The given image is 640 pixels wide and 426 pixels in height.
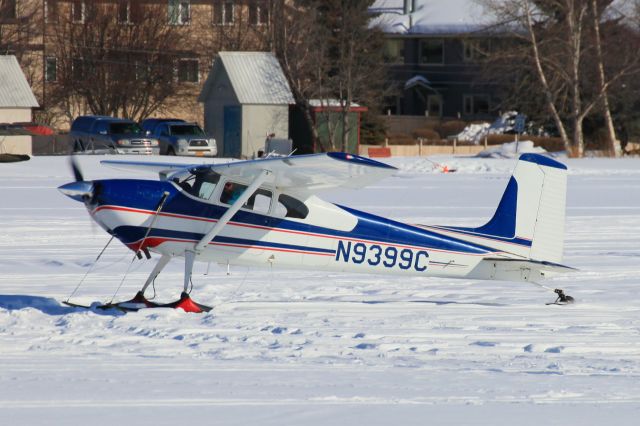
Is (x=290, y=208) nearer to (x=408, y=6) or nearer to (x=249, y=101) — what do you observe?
(x=249, y=101)

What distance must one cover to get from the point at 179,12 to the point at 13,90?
18.8 metres

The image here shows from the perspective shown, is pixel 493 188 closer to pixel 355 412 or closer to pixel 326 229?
pixel 326 229

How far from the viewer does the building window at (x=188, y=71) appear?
173 ft

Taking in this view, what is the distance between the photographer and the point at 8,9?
159 ft

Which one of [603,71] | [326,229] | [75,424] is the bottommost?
[75,424]

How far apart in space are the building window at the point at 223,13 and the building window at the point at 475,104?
1597 cm

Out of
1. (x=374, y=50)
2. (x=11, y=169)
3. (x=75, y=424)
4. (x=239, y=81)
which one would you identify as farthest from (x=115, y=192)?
(x=374, y=50)

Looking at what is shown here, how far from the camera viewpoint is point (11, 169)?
1128 inches

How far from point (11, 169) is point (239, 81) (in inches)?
518

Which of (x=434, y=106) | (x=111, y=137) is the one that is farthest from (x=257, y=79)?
(x=434, y=106)

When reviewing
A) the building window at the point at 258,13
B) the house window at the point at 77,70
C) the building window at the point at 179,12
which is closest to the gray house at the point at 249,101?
the building window at the point at 258,13

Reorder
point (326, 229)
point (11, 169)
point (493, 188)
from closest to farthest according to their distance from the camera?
1. point (326, 229)
2. point (493, 188)
3. point (11, 169)

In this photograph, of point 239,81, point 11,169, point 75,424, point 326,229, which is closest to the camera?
point 75,424

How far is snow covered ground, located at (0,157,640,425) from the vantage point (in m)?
7.02
